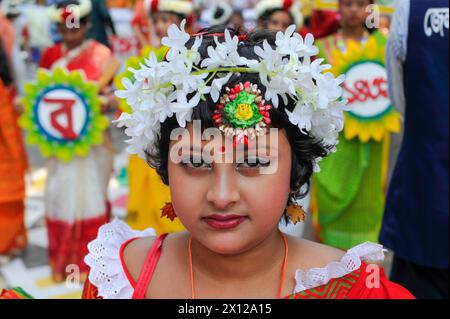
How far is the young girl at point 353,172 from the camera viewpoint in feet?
11.1

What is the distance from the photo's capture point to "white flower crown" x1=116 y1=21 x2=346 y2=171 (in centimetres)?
125

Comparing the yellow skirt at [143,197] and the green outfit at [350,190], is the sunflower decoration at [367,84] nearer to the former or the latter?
the green outfit at [350,190]

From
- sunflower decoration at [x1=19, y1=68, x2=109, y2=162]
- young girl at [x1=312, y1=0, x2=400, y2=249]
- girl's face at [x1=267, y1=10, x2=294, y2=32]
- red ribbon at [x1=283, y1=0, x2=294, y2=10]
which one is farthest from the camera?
red ribbon at [x1=283, y1=0, x2=294, y2=10]

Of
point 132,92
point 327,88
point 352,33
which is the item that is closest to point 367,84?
point 352,33

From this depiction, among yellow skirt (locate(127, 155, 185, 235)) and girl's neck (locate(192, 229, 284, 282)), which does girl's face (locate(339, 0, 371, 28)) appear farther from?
girl's neck (locate(192, 229, 284, 282))

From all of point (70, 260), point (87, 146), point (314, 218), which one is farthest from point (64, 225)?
point (314, 218)

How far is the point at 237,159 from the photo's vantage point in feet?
4.02

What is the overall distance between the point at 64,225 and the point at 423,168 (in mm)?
1890

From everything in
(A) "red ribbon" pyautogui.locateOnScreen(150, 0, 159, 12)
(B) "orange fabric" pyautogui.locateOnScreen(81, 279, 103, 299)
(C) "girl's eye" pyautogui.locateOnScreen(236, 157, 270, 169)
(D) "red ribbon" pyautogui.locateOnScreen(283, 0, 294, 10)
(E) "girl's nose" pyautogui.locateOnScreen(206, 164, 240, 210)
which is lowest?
(B) "orange fabric" pyautogui.locateOnScreen(81, 279, 103, 299)

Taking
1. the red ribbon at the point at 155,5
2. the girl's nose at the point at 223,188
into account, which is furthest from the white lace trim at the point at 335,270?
Answer: the red ribbon at the point at 155,5

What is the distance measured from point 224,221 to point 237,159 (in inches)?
4.9

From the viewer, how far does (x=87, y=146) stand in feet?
10.6

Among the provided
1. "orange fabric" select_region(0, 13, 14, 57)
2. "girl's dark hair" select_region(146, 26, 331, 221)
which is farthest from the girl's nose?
"orange fabric" select_region(0, 13, 14, 57)

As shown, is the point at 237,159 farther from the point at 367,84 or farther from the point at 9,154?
the point at 9,154
